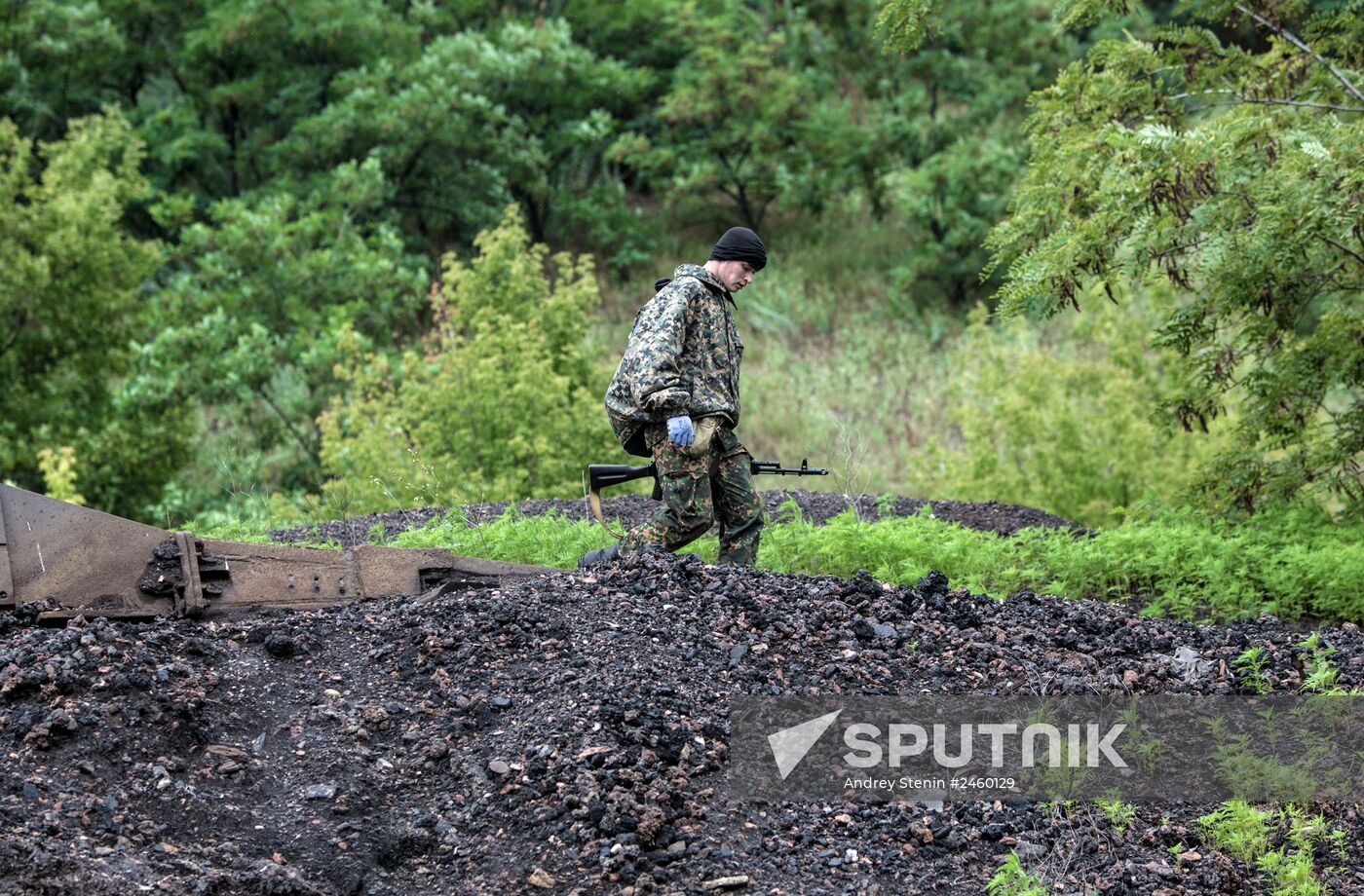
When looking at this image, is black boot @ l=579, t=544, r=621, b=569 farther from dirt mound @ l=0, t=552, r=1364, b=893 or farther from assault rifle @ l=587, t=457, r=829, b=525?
dirt mound @ l=0, t=552, r=1364, b=893

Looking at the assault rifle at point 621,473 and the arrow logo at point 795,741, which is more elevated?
the assault rifle at point 621,473

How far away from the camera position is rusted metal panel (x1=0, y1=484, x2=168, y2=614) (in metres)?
5.46

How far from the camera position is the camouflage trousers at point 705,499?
22.5 ft

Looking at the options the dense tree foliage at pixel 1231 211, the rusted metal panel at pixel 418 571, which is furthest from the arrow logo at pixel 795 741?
the dense tree foliage at pixel 1231 211

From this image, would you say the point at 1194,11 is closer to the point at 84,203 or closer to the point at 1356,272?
the point at 1356,272

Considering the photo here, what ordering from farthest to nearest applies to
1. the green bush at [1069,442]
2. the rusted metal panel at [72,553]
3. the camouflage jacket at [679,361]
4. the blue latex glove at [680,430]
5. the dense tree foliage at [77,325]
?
the dense tree foliage at [77,325] < the green bush at [1069,442] < the camouflage jacket at [679,361] < the blue latex glove at [680,430] < the rusted metal panel at [72,553]

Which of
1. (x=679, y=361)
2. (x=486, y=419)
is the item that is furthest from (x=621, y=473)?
(x=486, y=419)

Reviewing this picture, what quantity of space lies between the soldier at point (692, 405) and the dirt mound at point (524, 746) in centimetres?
75

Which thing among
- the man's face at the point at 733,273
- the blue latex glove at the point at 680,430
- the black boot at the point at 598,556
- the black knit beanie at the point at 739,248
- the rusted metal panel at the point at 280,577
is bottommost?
the black boot at the point at 598,556

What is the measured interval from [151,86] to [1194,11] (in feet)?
61.5

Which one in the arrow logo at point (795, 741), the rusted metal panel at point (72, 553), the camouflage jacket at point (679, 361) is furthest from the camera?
the camouflage jacket at point (679, 361)

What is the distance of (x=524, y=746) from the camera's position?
16.3 feet

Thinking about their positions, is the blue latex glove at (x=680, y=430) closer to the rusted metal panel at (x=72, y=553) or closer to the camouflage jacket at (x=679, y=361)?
the camouflage jacket at (x=679, y=361)

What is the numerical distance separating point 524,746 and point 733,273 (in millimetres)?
3008
